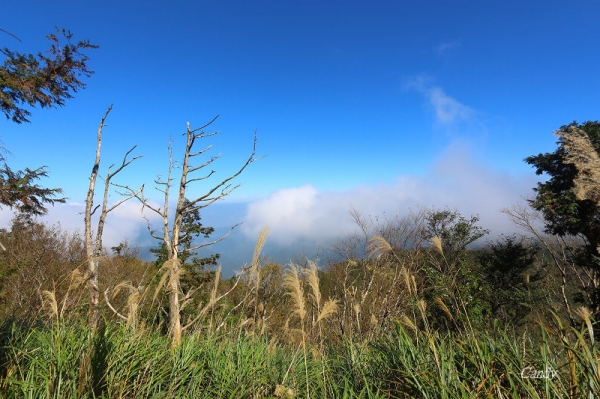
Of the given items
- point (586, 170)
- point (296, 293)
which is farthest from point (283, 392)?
point (586, 170)

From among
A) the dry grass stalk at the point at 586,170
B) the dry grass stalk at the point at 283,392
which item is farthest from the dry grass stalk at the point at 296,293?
the dry grass stalk at the point at 586,170

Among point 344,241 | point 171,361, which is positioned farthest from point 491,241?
point 171,361

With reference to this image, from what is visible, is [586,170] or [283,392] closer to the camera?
[283,392]

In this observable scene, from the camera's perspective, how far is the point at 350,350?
126 inches

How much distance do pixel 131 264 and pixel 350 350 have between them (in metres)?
25.1

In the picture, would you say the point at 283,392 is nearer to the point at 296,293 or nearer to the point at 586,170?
the point at 296,293

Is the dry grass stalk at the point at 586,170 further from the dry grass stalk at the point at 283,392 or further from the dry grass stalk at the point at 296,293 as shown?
the dry grass stalk at the point at 283,392

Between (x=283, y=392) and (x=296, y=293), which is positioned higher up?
(x=296, y=293)

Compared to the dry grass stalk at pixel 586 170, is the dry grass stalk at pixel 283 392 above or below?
below

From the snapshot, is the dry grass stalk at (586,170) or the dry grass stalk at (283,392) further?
the dry grass stalk at (586,170)

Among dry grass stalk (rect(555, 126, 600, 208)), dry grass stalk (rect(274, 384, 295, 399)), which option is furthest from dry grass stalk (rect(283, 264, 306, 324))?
dry grass stalk (rect(555, 126, 600, 208))

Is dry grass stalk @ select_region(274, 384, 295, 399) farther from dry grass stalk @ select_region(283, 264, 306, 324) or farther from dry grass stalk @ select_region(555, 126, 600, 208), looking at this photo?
dry grass stalk @ select_region(555, 126, 600, 208)

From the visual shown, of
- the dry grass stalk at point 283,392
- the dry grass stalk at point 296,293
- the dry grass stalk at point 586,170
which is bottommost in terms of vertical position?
the dry grass stalk at point 283,392

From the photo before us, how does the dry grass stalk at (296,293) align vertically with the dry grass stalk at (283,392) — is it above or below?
above
